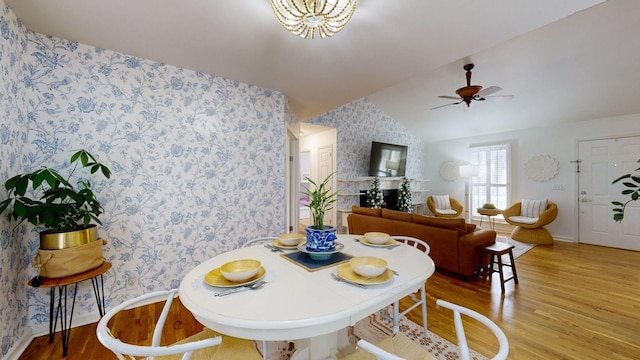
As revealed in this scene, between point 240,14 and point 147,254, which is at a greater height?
point 240,14

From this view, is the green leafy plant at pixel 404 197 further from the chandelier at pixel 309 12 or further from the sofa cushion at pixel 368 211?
the chandelier at pixel 309 12

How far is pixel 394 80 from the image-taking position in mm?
2695

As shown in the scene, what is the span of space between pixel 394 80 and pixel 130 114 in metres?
2.62

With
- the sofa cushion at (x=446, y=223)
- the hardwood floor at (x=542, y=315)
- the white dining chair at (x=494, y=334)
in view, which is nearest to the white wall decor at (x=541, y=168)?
the hardwood floor at (x=542, y=315)

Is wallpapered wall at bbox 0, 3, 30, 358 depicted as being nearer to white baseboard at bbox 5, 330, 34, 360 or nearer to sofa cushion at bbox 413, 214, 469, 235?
white baseboard at bbox 5, 330, 34, 360

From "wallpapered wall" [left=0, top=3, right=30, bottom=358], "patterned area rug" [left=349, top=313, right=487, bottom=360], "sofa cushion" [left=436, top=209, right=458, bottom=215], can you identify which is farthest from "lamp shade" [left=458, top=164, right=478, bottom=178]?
"wallpapered wall" [left=0, top=3, right=30, bottom=358]

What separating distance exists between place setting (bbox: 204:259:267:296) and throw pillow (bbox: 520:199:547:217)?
599 centimetres

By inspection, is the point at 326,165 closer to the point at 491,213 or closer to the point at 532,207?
the point at 491,213

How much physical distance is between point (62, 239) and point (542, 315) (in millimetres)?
3935

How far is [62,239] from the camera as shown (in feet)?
5.52

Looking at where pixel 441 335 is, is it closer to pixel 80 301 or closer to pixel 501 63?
pixel 80 301

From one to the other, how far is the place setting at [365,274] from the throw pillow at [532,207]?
549 cm

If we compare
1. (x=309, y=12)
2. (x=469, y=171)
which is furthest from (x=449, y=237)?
(x=469, y=171)

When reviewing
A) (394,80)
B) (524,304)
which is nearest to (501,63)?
(394,80)
